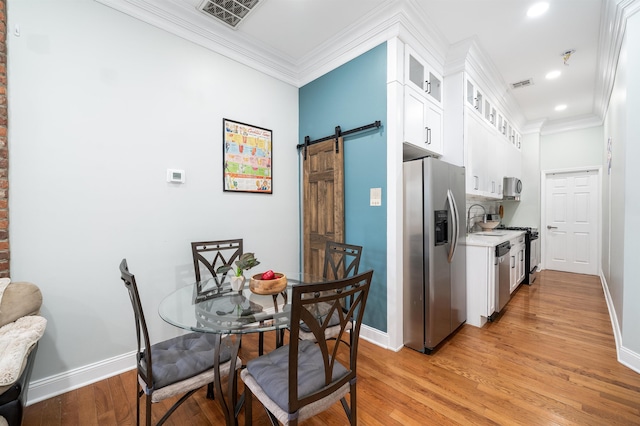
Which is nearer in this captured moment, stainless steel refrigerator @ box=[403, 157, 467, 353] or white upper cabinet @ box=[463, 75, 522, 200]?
stainless steel refrigerator @ box=[403, 157, 467, 353]

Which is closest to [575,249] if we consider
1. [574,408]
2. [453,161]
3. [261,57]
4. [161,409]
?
[453,161]

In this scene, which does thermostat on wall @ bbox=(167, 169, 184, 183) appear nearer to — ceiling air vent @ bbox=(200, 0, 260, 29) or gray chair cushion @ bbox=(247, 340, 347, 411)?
ceiling air vent @ bbox=(200, 0, 260, 29)

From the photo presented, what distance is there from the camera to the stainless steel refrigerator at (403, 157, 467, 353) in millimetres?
2387

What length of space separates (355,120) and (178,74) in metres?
1.70

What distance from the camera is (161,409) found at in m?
1.77

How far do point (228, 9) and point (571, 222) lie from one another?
6.84 metres

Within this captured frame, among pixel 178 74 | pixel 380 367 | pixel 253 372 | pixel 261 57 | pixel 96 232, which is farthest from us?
pixel 261 57

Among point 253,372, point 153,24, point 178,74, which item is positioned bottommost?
point 253,372

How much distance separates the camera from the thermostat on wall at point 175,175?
7.68ft

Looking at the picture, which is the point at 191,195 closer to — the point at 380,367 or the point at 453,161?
the point at 380,367

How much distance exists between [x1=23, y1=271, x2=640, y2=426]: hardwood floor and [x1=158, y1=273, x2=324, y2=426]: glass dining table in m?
0.45

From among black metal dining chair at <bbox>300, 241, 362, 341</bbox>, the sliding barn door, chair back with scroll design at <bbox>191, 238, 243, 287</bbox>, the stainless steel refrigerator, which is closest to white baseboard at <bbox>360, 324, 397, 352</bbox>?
the stainless steel refrigerator

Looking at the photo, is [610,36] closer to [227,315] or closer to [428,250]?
[428,250]

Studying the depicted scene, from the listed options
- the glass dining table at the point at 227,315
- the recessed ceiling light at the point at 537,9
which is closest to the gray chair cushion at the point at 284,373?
the glass dining table at the point at 227,315
